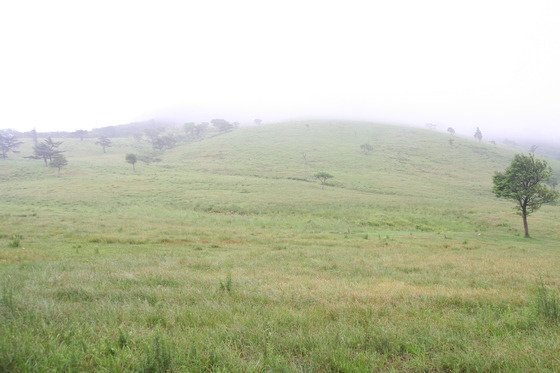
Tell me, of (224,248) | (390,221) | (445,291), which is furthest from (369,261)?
(390,221)

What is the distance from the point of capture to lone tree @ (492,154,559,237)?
26922mm

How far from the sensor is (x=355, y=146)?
4801 inches

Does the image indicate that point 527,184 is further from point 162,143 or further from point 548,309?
point 162,143

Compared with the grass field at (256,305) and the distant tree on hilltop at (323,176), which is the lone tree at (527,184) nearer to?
the grass field at (256,305)

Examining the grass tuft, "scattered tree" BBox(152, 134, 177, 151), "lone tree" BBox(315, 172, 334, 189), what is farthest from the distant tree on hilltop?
"scattered tree" BBox(152, 134, 177, 151)

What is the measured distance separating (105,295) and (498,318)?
9282 mm

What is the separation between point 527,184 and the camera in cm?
2770

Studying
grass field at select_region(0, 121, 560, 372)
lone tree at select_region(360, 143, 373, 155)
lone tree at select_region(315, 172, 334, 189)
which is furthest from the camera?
lone tree at select_region(360, 143, 373, 155)

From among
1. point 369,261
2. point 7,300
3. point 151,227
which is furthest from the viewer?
point 151,227

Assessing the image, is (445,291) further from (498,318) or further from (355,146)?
(355,146)

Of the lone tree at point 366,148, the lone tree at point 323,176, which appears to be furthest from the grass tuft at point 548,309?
the lone tree at point 366,148

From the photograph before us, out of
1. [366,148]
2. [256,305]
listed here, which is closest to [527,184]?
[256,305]

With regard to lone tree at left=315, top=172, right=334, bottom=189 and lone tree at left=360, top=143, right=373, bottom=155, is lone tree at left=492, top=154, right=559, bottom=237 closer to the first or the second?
lone tree at left=315, top=172, right=334, bottom=189

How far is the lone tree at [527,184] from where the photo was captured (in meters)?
26.9
